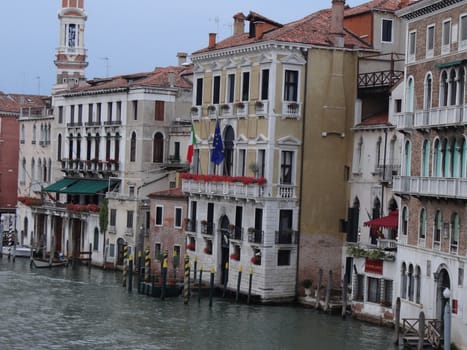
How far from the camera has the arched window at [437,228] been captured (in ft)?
99.6

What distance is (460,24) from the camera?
1163 inches

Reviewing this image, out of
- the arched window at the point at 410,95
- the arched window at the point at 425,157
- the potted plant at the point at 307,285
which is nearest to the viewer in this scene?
the arched window at the point at 425,157

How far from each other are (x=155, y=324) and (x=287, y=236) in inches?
271

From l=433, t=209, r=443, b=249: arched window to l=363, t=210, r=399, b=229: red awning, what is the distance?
412 cm

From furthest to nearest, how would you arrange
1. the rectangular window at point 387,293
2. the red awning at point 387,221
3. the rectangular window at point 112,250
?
the rectangular window at point 112,250
the red awning at point 387,221
the rectangular window at point 387,293

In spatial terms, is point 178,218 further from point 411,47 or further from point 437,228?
point 437,228

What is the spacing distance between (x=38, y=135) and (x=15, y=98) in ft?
41.3

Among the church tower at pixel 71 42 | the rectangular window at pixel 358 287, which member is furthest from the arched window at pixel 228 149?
the church tower at pixel 71 42

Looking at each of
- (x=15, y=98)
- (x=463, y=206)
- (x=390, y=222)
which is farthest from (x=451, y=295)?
(x=15, y=98)

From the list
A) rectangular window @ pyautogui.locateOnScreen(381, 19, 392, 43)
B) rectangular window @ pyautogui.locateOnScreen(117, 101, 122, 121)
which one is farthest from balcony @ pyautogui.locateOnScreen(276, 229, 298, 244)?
rectangular window @ pyautogui.locateOnScreen(117, 101, 122, 121)

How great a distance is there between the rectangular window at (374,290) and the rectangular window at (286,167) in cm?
568

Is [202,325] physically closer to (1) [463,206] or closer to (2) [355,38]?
(1) [463,206]

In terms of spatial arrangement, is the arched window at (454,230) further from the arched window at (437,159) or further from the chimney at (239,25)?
the chimney at (239,25)

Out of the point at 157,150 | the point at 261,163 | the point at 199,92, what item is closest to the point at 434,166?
the point at 261,163
